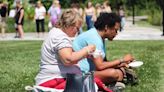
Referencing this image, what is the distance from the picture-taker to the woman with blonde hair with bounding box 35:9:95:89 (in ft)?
19.3

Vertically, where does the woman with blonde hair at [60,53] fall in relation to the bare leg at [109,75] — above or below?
above

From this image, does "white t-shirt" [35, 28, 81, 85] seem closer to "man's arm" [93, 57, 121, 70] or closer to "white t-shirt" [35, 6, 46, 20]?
"man's arm" [93, 57, 121, 70]

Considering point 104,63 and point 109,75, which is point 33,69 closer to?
point 109,75

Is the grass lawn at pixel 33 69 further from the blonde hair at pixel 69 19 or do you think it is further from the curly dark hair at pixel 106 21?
the blonde hair at pixel 69 19

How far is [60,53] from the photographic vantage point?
19.3 feet

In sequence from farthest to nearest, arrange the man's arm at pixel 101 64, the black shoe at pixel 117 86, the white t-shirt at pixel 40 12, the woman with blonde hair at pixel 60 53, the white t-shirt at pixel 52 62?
the white t-shirt at pixel 40 12 → the black shoe at pixel 117 86 → the man's arm at pixel 101 64 → the white t-shirt at pixel 52 62 → the woman with blonde hair at pixel 60 53

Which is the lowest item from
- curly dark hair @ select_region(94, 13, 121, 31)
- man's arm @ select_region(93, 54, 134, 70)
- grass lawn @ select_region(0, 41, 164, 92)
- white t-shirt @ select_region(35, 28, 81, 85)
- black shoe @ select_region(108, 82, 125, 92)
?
grass lawn @ select_region(0, 41, 164, 92)

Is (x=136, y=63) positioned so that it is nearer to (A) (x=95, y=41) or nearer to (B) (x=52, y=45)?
(A) (x=95, y=41)

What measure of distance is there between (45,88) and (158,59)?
7.13 metres

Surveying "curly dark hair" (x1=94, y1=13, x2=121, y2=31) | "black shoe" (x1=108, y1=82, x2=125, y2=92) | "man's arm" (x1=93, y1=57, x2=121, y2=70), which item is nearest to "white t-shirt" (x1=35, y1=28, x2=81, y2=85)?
"man's arm" (x1=93, y1=57, x2=121, y2=70)

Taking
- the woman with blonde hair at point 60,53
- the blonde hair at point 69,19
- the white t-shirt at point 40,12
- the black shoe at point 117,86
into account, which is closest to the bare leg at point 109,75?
the black shoe at point 117,86

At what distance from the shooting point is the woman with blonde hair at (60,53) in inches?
232

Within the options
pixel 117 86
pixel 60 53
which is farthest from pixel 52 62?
pixel 117 86

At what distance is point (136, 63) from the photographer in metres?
8.12
